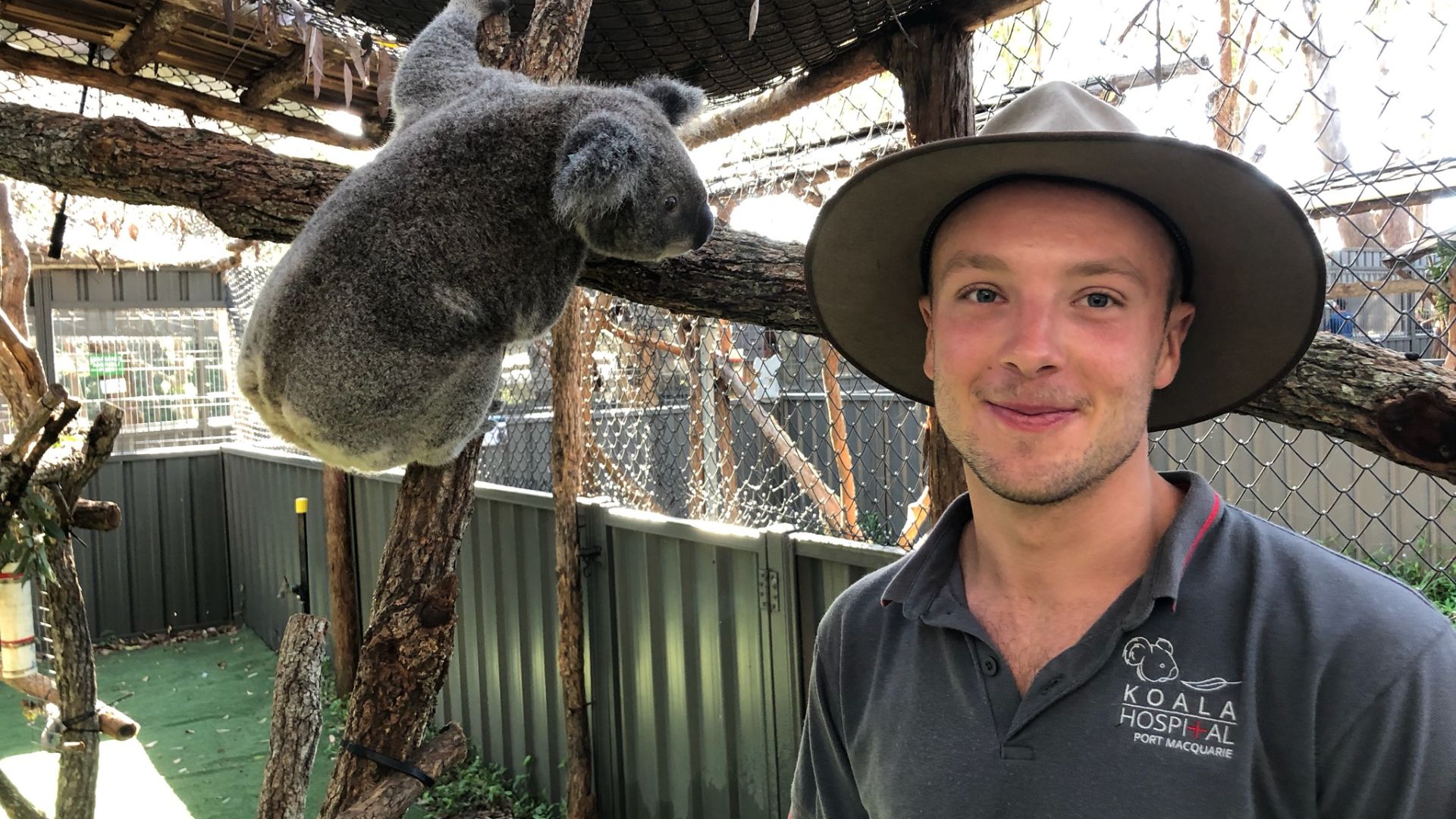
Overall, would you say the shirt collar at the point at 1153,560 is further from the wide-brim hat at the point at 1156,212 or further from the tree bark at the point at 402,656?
the tree bark at the point at 402,656

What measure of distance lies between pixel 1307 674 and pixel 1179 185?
45 centimetres

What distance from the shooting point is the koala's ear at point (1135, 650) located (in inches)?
31.4

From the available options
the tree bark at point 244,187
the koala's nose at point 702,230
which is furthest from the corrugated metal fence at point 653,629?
the koala's nose at point 702,230

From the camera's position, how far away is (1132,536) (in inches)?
35.3

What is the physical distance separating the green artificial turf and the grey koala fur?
2.55m

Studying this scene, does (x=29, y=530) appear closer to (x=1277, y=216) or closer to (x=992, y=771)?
(x=992, y=771)

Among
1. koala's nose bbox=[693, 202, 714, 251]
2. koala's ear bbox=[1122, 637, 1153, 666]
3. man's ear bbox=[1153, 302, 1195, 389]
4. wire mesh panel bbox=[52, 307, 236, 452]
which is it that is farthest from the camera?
wire mesh panel bbox=[52, 307, 236, 452]

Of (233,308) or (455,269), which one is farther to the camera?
(233,308)

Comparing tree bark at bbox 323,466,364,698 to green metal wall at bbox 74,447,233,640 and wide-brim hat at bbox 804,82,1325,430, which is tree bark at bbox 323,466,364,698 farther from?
wide-brim hat at bbox 804,82,1325,430

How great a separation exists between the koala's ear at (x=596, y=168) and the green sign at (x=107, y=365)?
26.9ft

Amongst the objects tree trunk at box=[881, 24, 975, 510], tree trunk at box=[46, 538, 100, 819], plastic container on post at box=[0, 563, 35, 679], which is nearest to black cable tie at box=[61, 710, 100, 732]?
tree trunk at box=[46, 538, 100, 819]

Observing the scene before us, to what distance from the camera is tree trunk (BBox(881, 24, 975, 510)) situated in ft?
6.26

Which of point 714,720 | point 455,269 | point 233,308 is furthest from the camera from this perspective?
point 233,308

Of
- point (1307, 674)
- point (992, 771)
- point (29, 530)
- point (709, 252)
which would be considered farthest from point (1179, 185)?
point (29, 530)
